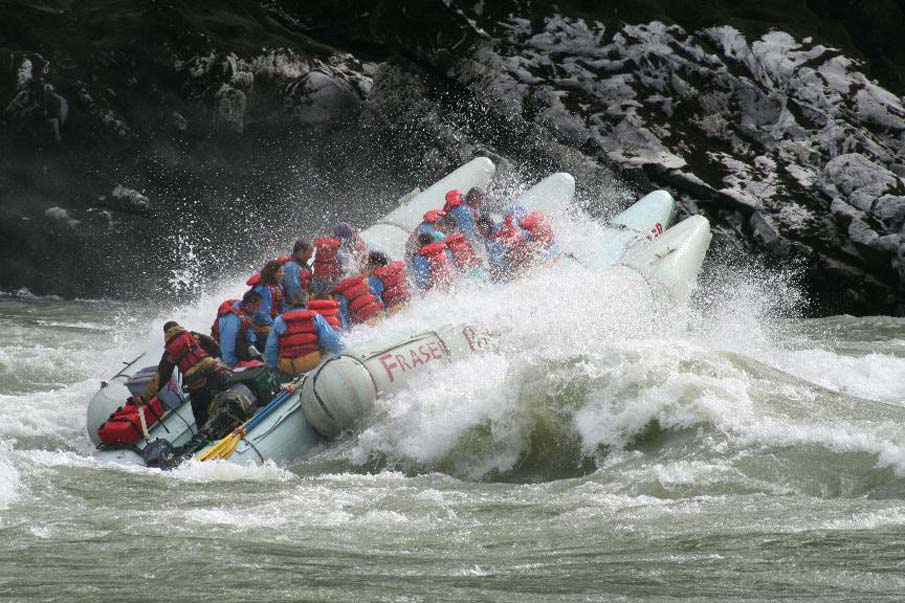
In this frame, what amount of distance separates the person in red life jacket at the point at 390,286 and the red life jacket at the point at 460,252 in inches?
43.1

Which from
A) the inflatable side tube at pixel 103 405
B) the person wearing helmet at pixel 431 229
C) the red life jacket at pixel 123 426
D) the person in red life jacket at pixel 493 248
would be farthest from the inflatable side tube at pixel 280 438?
the person in red life jacket at pixel 493 248

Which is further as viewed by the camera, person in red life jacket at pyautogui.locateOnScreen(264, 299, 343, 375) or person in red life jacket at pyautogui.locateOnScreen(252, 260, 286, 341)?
person in red life jacket at pyautogui.locateOnScreen(252, 260, 286, 341)

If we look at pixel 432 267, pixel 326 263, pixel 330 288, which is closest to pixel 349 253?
pixel 326 263

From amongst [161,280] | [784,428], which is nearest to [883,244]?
[784,428]

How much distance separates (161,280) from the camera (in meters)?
16.0

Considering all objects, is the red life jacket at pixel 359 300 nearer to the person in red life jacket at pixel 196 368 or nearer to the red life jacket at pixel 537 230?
the person in red life jacket at pixel 196 368

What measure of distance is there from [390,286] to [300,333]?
1363mm

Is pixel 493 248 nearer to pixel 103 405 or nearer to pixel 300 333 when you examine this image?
pixel 300 333

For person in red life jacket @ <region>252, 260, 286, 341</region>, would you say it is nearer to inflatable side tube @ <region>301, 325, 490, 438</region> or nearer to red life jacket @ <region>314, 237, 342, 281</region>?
red life jacket @ <region>314, 237, 342, 281</region>

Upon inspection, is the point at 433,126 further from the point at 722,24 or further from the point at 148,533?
the point at 148,533

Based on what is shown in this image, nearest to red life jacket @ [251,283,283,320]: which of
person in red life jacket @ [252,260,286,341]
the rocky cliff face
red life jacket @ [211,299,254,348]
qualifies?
person in red life jacket @ [252,260,286,341]

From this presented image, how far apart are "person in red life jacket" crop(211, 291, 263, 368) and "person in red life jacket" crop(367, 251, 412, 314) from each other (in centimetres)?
107

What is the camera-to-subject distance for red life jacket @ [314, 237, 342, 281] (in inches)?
373

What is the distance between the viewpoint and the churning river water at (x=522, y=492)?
3881 millimetres
